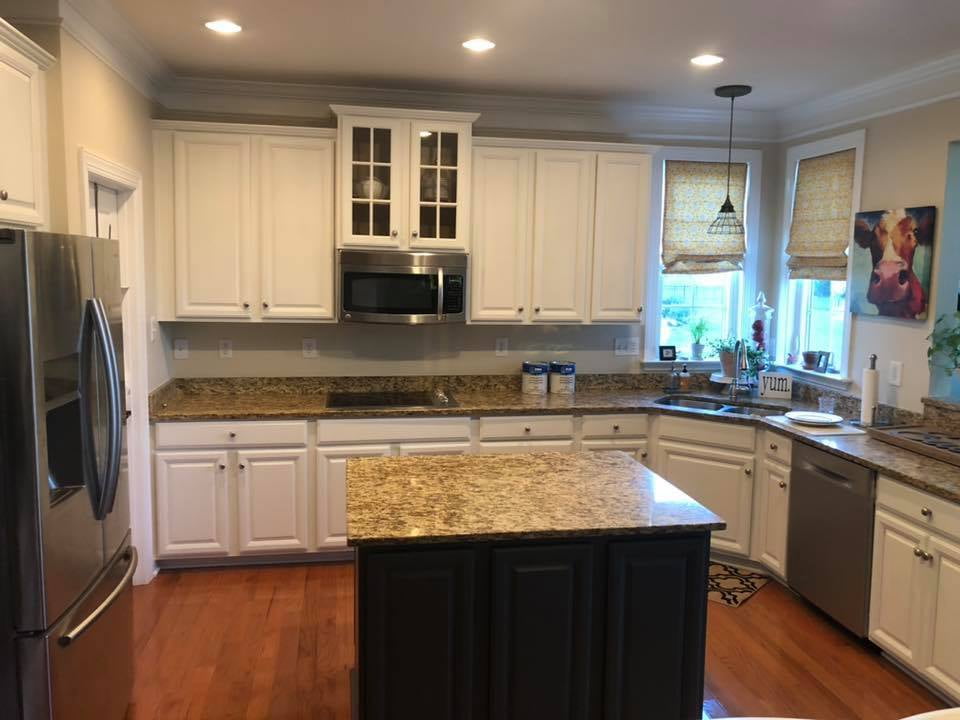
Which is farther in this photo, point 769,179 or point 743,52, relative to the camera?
point 769,179

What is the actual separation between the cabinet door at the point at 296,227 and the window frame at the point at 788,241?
2756 millimetres

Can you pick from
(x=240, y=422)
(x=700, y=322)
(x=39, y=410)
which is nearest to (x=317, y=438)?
(x=240, y=422)

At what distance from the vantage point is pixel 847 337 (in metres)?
4.05

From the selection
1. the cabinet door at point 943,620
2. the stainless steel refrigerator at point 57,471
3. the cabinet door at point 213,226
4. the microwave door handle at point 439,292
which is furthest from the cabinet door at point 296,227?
the cabinet door at point 943,620

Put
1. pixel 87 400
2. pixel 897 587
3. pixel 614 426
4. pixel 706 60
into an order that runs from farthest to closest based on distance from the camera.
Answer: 1. pixel 614 426
2. pixel 706 60
3. pixel 897 587
4. pixel 87 400

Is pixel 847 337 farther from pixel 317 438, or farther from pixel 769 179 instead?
pixel 317 438

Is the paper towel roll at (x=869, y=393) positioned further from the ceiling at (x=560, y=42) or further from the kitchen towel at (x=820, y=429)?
the ceiling at (x=560, y=42)

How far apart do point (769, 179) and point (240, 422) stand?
352cm

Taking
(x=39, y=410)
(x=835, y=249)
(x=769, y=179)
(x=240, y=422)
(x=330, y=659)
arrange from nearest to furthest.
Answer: (x=39, y=410) < (x=330, y=659) < (x=240, y=422) < (x=835, y=249) < (x=769, y=179)

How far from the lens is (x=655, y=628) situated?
222 cm

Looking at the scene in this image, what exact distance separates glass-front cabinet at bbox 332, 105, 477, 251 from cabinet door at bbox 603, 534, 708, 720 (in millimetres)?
2350

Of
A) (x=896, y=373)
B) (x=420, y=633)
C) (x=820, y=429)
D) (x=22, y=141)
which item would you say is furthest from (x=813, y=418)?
(x=22, y=141)

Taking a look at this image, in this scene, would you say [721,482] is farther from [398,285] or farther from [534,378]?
[398,285]

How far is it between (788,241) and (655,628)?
3.14 metres
